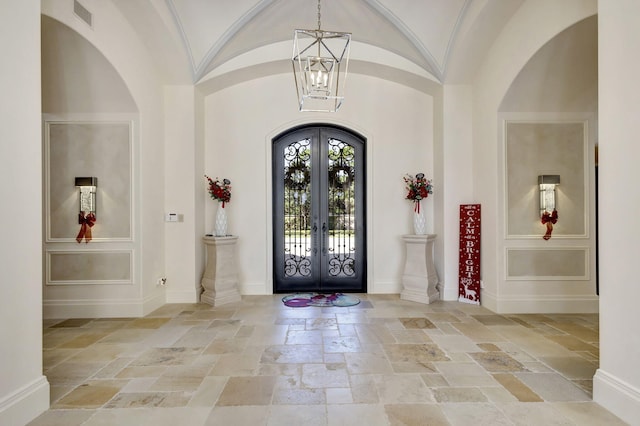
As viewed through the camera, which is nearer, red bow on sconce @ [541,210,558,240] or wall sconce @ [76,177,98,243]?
wall sconce @ [76,177,98,243]

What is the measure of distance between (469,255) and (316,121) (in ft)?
10.5

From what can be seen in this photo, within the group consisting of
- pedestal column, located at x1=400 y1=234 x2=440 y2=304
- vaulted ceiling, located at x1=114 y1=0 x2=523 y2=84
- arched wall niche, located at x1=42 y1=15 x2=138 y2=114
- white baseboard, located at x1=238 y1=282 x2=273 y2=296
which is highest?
vaulted ceiling, located at x1=114 y1=0 x2=523 y2=84

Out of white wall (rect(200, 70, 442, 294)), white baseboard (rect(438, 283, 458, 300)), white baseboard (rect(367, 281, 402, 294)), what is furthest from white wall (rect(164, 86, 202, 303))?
white baseboard (rect(438, 283, 458, 300))

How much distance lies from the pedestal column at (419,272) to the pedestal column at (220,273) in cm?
262

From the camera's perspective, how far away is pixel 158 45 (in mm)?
4961

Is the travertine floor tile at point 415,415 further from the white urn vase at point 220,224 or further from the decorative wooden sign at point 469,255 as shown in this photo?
the white urn vase at point 220,224

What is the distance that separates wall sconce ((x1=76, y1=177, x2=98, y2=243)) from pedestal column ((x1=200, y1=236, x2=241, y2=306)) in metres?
1.51

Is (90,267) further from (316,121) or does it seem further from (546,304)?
(546,304)

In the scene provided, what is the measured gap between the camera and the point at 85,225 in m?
4.77
